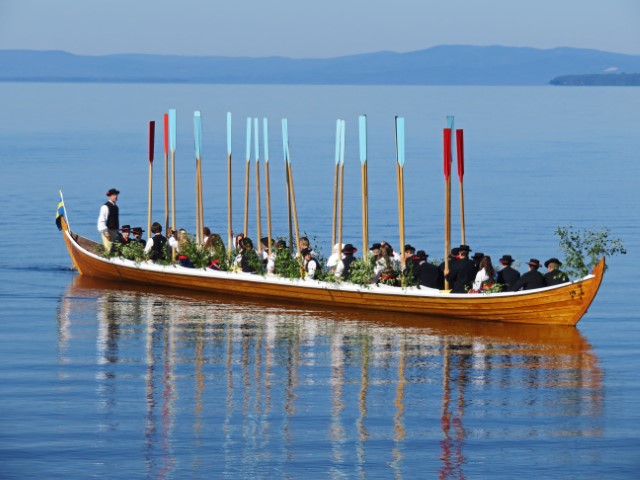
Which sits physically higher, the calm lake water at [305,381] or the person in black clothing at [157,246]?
the person in black clothing at [157,246]

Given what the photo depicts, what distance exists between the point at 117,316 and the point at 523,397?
37.3 ft

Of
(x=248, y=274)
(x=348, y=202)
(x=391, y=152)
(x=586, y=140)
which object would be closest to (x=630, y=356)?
(x=248, y=274)

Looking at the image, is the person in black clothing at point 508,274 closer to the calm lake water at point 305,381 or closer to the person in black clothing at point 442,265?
the calm lake water at point 305,381

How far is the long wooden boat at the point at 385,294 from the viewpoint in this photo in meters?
30.8

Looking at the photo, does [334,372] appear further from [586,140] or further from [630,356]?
[586,140]

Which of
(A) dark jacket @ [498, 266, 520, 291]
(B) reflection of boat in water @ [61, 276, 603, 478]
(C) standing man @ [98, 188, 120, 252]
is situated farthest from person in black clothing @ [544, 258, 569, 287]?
(C) standing man @ [98, 188, 120, 252]

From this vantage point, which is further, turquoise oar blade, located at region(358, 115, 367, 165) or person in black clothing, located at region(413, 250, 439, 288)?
turquoise oar blade, located at region(358, 115, 367, 165)

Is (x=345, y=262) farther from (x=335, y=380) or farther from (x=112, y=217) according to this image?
(x=112, y=217)

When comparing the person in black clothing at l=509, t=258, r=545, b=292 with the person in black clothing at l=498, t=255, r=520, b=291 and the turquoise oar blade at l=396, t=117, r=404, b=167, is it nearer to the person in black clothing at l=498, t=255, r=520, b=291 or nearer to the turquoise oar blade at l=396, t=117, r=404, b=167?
the person in black clothing at l=498, t=255, r=520, b=291

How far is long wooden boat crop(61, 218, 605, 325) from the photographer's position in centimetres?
3077

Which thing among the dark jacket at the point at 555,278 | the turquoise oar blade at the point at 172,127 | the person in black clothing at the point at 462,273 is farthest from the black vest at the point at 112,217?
the dark jacket at the point at 555,278

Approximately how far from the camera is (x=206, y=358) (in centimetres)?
2841

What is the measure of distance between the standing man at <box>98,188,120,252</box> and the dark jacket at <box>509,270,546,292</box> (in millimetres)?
11128

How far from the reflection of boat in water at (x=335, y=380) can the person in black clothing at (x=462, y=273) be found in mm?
770
